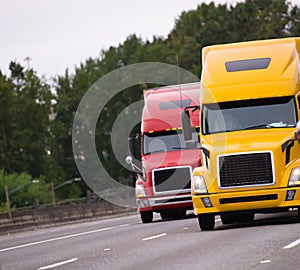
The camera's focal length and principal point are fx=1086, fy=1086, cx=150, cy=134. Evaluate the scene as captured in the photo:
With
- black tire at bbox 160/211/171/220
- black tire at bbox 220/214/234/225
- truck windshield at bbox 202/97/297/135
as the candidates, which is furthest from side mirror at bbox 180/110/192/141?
black tire at bbox 160/211/171/220

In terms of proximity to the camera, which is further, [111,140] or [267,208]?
[111,140]

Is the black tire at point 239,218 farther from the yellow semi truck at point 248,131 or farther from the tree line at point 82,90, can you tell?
the tree line at point 82,90

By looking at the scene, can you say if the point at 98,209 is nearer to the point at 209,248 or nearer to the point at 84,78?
the point at 209,248

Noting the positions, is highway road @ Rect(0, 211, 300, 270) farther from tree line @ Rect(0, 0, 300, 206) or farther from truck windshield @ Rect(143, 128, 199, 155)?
tree line @ Rect(0, 0, 300, 206)

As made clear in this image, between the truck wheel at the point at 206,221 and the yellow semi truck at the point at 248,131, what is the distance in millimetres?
21

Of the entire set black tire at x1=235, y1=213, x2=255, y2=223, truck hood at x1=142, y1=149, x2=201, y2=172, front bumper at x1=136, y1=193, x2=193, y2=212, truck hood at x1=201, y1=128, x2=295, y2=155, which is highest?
truck hood at x1=201, y1=128, x2=295, y2=155

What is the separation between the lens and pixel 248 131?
22.6 m

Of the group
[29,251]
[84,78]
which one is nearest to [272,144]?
[29,251]

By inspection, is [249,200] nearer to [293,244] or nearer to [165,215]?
[293,244]

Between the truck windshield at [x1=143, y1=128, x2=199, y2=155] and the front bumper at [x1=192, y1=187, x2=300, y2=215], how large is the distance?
9.40m

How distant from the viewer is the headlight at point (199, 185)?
22672 mm

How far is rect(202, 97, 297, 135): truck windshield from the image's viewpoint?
2266 cm

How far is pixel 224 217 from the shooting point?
25203mm

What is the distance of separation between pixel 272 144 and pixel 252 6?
3242 inches
